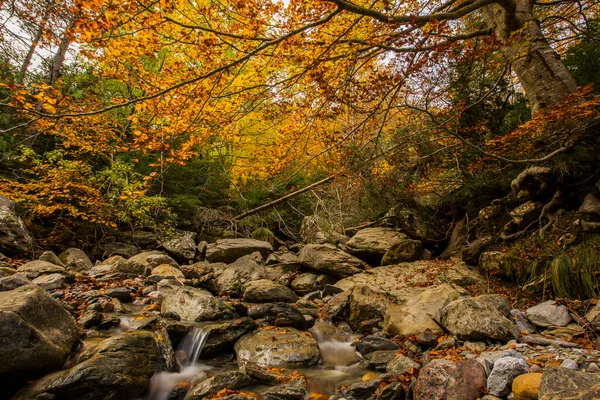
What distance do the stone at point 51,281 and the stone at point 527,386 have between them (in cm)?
702

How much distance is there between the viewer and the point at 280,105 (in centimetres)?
558

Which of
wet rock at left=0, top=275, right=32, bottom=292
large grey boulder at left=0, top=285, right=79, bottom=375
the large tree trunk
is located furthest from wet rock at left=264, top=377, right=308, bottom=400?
the large tree trunk

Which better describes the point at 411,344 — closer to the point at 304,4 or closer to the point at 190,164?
the point at 304,4

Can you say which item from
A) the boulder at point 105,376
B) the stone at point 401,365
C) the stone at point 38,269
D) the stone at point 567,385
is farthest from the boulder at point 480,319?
the stone at point 38,269

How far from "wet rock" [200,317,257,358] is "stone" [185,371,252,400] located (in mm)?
937

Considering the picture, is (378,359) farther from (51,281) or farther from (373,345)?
(51,281)

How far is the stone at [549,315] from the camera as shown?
Answer: 3.96 metres

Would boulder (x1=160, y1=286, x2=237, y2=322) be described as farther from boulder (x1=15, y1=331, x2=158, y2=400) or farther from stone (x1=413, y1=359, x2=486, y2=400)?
stone (x1=413, y1=359, x2=486, y2=400)

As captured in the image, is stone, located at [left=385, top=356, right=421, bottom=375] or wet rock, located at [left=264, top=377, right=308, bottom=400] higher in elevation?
stone, located at [left=385, top=356, right=421, bottom=375]

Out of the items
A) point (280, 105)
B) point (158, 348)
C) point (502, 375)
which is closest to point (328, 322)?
point (158, 348)

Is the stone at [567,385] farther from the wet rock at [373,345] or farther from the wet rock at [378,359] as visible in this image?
the wet rock at [373,345]

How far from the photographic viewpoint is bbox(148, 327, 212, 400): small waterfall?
12.2 feet

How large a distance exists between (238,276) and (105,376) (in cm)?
451

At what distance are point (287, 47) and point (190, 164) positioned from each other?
28.2 ft
